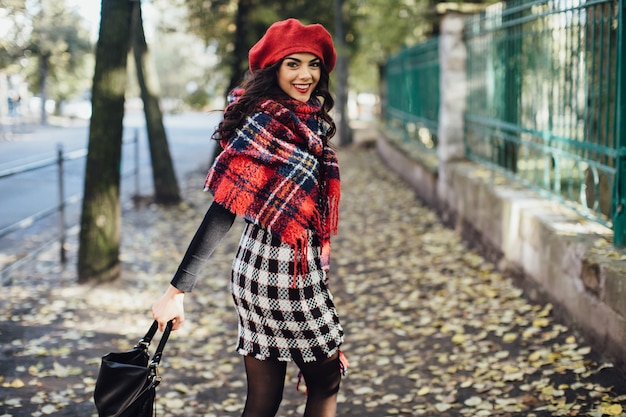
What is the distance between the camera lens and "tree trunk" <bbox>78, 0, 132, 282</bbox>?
710cm

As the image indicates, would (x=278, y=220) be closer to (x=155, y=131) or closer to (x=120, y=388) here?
(x=120, y=388)

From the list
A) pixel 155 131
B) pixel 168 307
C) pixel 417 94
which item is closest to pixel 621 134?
pixel 168 307

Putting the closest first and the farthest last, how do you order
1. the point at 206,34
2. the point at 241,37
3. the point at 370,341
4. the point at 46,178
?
the point at 370,341 → the point at 46,178 → the point at 241,37 → the point at 206,34

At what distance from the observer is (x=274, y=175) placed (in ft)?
9.24

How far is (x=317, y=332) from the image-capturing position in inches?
113

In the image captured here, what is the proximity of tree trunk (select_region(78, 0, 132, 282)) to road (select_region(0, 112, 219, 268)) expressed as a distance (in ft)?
3.29

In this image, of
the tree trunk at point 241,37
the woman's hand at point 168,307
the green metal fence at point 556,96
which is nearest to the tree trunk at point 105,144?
the green metal fence at point 556,96

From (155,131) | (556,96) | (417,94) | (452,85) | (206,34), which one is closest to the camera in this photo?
(556,96)

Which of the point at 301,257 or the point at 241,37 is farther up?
the point at 241,37

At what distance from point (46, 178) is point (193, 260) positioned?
11.6m

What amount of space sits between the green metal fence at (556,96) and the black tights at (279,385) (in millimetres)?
2865

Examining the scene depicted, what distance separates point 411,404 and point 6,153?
17573mm

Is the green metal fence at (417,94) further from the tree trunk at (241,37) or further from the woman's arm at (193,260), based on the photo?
the woman's arm at (193,260)

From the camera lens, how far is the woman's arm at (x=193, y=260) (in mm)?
2771
